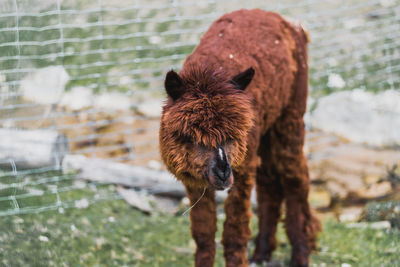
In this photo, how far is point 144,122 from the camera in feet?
24.8

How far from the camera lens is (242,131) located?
327cm

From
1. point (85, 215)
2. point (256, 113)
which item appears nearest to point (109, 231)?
point (85, 215)

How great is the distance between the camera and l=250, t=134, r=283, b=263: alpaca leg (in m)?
4.95

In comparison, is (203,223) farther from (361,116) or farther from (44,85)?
(361,116)

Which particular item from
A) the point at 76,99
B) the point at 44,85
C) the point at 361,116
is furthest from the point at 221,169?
the point at 361,116

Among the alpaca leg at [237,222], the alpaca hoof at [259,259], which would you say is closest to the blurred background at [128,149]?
the alpaca hoof at [259,259]

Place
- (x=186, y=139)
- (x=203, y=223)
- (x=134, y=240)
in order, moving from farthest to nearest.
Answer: (x=134, y=240), (x=203, y=223), (x=186, y=139)

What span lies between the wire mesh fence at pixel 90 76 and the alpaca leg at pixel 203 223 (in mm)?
1456

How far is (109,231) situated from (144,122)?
2.50m

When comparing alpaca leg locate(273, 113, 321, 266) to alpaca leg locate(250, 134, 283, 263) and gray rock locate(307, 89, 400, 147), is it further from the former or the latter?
gray rock locate(307, 89, 400, 147)

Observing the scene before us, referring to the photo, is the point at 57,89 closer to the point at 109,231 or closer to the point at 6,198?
the point at 109,231

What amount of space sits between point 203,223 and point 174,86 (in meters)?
1.25

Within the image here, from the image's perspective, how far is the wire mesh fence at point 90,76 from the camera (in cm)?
432

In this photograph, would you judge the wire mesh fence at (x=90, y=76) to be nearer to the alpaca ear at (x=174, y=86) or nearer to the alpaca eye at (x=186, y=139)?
the alpaca ear at (x=174, y=86)
